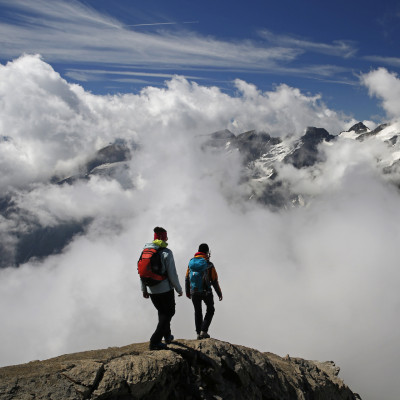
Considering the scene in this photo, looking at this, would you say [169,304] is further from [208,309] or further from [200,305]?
[208,309]

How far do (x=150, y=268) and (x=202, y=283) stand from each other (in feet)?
14.2

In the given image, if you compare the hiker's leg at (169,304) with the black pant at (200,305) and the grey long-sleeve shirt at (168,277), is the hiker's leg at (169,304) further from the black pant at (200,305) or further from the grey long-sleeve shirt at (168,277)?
the black pant at (200,305)

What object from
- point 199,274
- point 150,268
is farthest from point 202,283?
point 150,268

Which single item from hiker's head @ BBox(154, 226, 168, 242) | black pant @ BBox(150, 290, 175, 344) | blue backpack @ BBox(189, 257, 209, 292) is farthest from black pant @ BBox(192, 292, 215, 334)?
hiker's head @ BBox(154, 226, 168, 242)

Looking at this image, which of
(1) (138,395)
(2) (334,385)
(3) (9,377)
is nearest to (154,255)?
(1) (138,395)

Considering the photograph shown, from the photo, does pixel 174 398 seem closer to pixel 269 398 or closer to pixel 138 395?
pixel 138 395

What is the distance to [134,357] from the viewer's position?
13.3 meters

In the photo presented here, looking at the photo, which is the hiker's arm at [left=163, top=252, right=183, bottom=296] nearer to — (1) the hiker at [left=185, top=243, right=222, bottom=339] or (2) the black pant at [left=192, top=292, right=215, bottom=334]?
(1) the hiker at [left=185, top=243, right=222, bottom=339]

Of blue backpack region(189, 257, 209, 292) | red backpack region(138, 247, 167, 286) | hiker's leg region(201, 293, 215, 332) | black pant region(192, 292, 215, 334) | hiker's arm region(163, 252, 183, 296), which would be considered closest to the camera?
red backpack region(138, 247, 167, 286)

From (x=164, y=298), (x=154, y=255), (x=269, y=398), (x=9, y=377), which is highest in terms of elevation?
(x=154, y=255)

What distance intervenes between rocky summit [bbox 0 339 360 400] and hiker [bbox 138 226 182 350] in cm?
110

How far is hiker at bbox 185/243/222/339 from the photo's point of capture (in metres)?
17.2

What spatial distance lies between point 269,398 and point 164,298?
7373 mm

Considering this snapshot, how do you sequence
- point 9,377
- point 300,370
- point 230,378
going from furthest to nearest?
point 300,370 < point 230,378 < point 9,377
